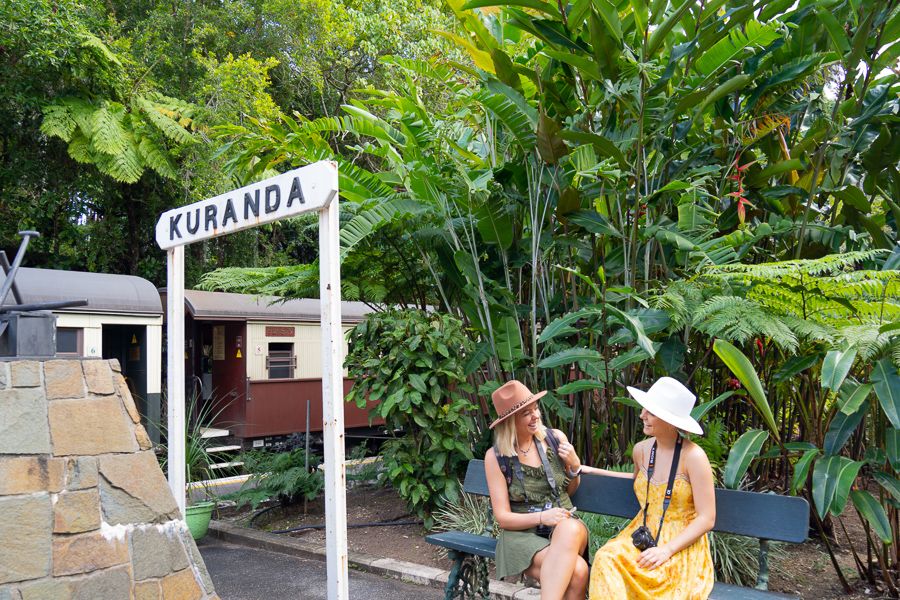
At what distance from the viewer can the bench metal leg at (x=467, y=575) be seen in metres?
4.18

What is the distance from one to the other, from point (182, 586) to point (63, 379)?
121 cm

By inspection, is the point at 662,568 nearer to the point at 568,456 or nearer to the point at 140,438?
the point at 568,456

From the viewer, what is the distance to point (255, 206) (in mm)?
3828

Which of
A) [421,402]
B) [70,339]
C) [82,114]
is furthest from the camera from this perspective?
[82,114]

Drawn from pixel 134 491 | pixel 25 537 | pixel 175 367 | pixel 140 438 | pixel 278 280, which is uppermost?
pixel 278 280

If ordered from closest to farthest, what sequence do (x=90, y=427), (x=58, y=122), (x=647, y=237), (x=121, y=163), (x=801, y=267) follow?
1. (x=90, y=427)
2. (x=801, y=267)
3. (x=647, y=237)
4. (x=58, y=122)
5. (x=121, y=163)

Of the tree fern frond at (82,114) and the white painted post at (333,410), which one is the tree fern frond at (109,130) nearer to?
the tree fern frond at (82,114)

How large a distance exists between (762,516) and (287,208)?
2.71 metres

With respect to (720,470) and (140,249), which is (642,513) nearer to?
(720,470)

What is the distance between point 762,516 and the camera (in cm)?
355

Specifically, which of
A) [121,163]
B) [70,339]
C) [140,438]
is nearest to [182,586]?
[140,438]

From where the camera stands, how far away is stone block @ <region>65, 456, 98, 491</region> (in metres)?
3.53

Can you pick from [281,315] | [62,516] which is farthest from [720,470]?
[281,315]

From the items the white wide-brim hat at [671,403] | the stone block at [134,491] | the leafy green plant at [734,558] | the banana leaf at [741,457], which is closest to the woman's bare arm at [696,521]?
the white wide-brim hat at [671,403]
